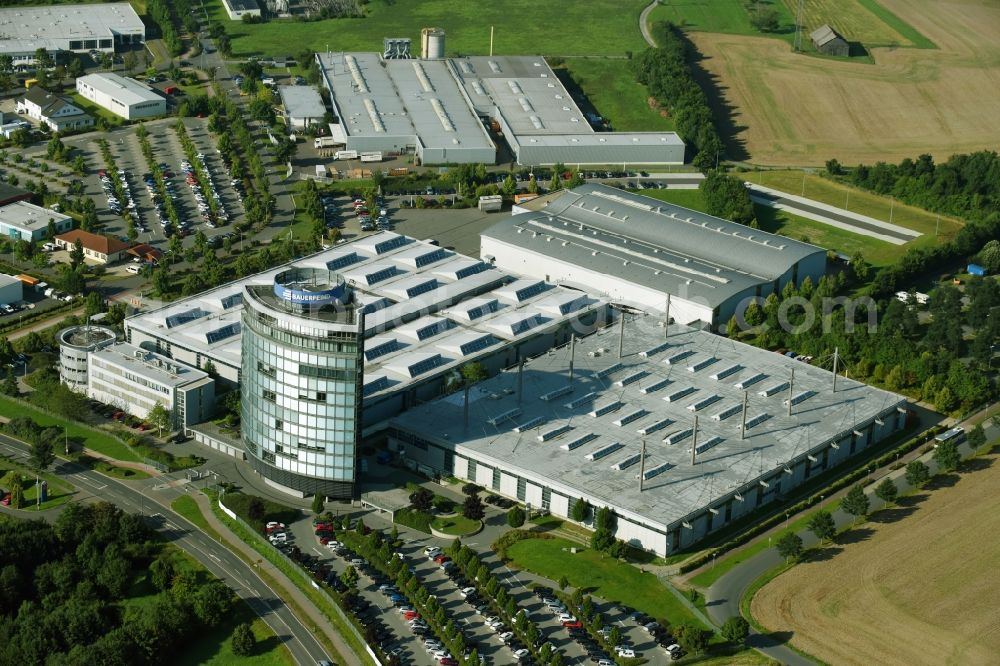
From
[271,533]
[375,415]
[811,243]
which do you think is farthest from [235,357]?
[811,243]

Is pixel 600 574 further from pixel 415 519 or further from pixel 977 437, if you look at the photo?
pixel 977 437

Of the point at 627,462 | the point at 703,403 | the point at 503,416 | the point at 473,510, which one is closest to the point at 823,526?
the point at 627,462

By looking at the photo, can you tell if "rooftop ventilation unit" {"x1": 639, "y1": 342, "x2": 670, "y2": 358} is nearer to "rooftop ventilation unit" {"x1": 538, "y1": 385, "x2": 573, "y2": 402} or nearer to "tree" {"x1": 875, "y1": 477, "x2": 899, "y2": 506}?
"rooftop ventilation unit" {"x1": 538, "y1": 385, "x2": 573, "y2": 402}

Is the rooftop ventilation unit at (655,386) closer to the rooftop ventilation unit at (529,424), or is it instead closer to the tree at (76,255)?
the rooftop ventilation unit at (529,424)

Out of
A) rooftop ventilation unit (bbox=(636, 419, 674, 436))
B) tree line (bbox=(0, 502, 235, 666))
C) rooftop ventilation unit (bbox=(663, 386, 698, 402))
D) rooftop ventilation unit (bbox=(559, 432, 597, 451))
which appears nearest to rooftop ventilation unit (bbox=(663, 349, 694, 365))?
rooftop ventilation unit (bbox=(663, 386, 698, 402))

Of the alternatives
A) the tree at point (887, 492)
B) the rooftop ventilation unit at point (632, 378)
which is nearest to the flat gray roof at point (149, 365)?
the rooftop ventilation unit at point (632, 378)
